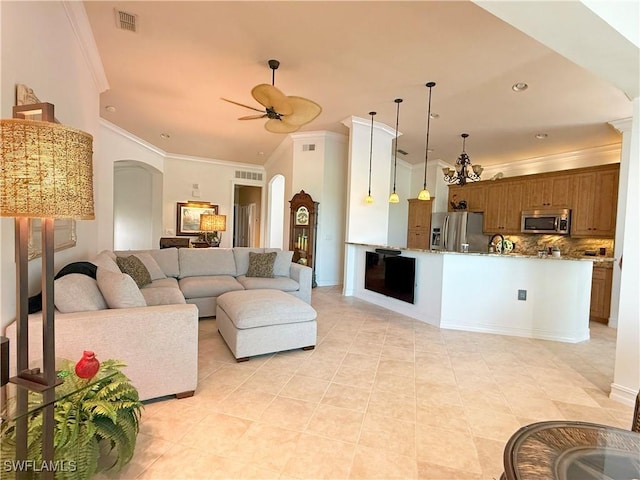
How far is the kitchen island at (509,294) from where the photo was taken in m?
3.79

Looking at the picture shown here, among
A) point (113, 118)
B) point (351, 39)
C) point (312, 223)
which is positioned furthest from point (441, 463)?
point (113, 118)

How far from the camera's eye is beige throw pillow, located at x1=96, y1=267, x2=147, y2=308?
2172mm

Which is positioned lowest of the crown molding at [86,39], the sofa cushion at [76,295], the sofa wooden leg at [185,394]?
the sofa wooden leg at [185,394]

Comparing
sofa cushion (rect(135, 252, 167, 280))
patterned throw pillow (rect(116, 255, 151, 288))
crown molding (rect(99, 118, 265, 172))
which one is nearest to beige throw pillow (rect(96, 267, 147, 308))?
patterned throw pillow (rect(116, 255, 151, 288))

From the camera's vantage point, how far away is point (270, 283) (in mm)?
4441

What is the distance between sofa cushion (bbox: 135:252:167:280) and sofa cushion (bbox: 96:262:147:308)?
2.08m

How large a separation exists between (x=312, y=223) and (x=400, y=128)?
2470 mm

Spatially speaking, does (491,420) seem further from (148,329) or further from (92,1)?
(92,1)

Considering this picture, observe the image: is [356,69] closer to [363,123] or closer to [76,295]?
[363,123]

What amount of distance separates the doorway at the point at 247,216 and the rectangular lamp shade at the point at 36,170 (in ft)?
26.5

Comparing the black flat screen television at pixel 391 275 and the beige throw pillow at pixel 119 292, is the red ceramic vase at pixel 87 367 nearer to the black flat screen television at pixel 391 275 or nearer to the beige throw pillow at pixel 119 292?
the beige throw pillow at pixel 119 292

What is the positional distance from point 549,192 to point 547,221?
550 millimetres

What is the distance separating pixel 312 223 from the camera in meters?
6.43

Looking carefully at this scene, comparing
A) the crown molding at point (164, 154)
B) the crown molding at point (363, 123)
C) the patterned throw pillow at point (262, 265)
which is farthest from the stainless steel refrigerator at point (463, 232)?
the crown molding at point (164, 154)
